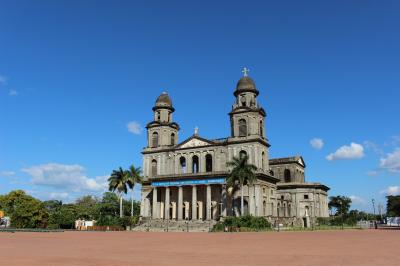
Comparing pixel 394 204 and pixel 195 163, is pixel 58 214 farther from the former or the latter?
pixel 394 204

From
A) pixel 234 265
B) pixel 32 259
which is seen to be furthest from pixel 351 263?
pixel 32 259

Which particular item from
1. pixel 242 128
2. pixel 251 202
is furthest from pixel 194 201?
pixel 242 128

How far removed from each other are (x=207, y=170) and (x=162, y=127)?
1179 centimetres

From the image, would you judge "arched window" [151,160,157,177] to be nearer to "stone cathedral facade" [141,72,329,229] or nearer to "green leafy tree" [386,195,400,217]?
"stone cathedral facade" [141,72,329,229]

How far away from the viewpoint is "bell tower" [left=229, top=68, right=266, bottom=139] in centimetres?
6194

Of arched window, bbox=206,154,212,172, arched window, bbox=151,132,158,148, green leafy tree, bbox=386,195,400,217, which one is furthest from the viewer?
green leafy tree, bbox=386,195,400,217

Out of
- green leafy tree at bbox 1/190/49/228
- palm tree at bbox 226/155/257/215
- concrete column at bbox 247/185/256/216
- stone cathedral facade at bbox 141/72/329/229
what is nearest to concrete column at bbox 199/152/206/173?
stone cathedral facade at bbox 141/72/329/229

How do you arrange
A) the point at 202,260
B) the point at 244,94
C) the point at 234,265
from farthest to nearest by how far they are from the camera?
the point at 244,94, the point at 202,260, the point at 234,265

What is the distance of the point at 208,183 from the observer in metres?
60.6

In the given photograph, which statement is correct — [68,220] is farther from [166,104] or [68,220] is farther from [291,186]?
[291,186]

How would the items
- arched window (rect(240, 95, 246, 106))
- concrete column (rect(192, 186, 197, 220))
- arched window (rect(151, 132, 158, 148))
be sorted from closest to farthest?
concrete column (rect(192, 186, 197, 220))
arched window (rect(240, 95, 246, 106))
arched window (rect(151, 132, 158, 148))

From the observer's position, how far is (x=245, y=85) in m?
64.6

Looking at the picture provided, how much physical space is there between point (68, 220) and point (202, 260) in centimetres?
5553

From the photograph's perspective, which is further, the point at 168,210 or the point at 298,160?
the point at 298,160
